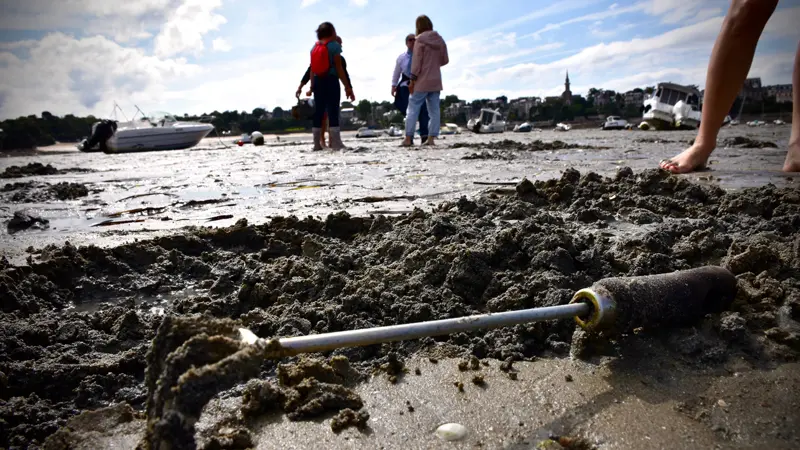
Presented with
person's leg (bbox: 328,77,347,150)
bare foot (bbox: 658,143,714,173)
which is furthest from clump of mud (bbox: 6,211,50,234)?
person's leg (bbox: 328,77,347,150)

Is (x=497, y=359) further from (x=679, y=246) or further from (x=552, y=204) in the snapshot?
(x=552, y=204)

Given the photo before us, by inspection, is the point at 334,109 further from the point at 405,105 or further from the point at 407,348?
the point at 407,348

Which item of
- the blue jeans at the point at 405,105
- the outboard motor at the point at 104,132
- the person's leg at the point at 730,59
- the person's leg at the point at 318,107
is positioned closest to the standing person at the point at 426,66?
the blue jeans at the point at 405,105

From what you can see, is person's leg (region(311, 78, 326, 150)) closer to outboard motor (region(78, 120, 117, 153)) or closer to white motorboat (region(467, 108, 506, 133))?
outboard motor (region(78, 120, 117, 153))

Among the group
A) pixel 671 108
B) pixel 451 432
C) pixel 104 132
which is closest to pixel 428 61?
pixel 451 432

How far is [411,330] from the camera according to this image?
121 centimetres

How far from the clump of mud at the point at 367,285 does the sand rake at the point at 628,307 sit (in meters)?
0.06

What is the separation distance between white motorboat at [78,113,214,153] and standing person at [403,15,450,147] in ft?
42.0

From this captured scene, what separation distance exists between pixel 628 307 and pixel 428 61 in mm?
Answer: 8929

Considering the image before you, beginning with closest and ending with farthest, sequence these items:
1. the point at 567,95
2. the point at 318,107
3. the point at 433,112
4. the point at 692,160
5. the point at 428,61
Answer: the point at 692,160 → the point at 428,61 → the point at 318,107 → the point at 433,112 → the point at 567,95

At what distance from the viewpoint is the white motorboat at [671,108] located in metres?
25.7

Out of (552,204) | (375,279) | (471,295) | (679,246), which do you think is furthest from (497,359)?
(552,204)

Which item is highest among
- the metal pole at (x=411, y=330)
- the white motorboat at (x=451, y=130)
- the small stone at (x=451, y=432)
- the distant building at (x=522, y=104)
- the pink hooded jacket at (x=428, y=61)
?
the distant building at (x=522, y=104)

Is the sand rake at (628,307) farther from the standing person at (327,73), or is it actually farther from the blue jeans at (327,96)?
the blue jeans at (327,96)
